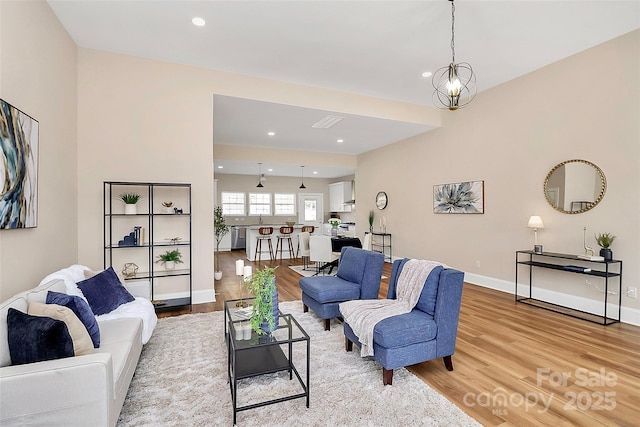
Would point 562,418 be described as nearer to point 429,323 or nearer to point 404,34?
point 429,323

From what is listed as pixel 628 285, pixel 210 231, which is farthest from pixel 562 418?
pixel 210 231

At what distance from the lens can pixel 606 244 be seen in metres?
3.57

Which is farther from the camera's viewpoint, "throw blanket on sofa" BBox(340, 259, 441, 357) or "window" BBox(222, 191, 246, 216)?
"window" BBox(222, 191, 246, 216)

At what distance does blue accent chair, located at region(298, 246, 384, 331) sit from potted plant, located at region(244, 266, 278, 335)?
1135 millimetres

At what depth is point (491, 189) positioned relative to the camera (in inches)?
202

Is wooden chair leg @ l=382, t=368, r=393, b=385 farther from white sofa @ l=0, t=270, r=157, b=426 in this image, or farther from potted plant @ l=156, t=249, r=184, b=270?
potted plant @ l=156, t=249, r=184, b=270

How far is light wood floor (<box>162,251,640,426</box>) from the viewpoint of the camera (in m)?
2.02

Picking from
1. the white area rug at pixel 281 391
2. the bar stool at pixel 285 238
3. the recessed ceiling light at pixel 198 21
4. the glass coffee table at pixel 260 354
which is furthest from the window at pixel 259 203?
the glass coffee table at pixel 260 354

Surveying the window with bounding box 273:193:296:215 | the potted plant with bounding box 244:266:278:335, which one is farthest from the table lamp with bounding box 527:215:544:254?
the window with bounding box 273:193:296:215

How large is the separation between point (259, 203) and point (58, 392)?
10.5m

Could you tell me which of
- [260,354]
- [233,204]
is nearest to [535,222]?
[260,354]

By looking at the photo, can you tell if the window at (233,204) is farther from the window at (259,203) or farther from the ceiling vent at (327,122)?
the ceiling vent at (327,122)

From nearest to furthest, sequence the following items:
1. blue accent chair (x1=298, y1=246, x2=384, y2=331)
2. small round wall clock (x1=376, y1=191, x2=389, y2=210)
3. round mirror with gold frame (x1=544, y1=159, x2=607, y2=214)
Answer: blue accent chair (x1=298, y1=246, x2=384, y2=331) → round mirror with gold frame (x1=544, y1=159, x2=607, y2=214) → small round wall clock (x1=376, y1=191, x2=389, y2=210)

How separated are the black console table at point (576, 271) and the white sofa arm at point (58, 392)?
4697 millimetres
